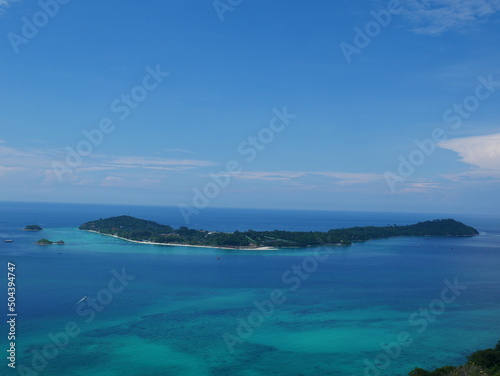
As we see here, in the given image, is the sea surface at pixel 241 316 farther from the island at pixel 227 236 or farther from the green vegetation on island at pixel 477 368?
the island at pixel 227 236

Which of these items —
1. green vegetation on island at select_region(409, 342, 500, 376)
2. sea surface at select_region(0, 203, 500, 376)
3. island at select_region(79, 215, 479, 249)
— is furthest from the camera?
island at select_region(79, 215, 479, 249)

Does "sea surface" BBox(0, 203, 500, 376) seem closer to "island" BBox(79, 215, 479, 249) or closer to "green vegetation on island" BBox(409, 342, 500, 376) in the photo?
"green vegetation on island" BBox(409, 342, 500, 376)

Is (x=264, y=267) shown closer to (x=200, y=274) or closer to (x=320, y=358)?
(x=200, y=274)

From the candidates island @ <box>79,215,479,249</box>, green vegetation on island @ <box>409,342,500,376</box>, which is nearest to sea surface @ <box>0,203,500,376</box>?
green vegetation on island @ <box>409,342,500,376</box>

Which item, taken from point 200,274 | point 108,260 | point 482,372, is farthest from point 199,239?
point 482,372

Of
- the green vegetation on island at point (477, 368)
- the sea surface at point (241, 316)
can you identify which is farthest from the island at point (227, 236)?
the green vegetation on island at point (477, 368)

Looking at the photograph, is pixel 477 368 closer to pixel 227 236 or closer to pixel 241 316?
pixel 241 316

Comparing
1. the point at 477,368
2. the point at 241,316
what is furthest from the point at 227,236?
the point at 477,368
